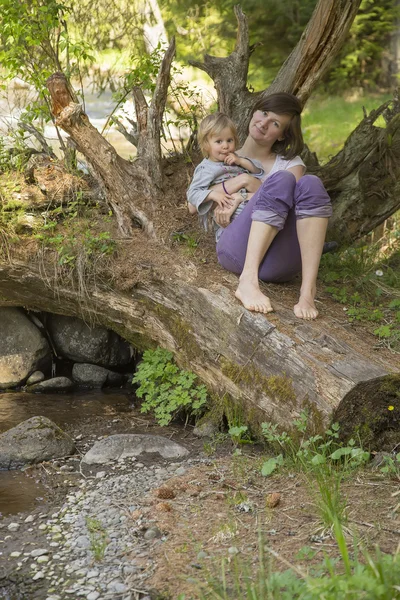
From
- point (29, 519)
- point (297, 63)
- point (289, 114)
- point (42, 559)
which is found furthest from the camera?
point (297, 63)

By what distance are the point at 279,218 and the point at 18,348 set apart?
2847 millimetres

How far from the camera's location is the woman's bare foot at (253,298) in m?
4.27

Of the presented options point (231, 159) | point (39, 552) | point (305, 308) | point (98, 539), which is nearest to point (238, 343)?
point (305, 308)

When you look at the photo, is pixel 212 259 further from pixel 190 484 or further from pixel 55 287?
pixel 190 484

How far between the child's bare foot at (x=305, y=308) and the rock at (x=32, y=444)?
1706 mm

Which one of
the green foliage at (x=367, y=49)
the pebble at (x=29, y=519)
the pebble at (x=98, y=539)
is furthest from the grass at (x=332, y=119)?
the pebble at (x=29, y=519)

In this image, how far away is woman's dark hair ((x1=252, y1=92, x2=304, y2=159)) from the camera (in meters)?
4.66

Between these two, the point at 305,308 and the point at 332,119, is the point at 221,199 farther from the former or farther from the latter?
the point at 332,119

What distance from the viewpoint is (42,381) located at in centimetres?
591

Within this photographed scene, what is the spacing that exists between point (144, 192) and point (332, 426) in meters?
2.71

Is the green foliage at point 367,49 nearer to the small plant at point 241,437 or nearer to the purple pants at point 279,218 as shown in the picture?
the purple pants at point 279,218

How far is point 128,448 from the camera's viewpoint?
14.4 ft

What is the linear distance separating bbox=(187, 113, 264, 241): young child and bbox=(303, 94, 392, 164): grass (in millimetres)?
8173

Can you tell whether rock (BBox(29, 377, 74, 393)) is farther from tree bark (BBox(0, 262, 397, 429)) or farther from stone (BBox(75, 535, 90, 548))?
stone (BBox(75, 535, 90, 548))
